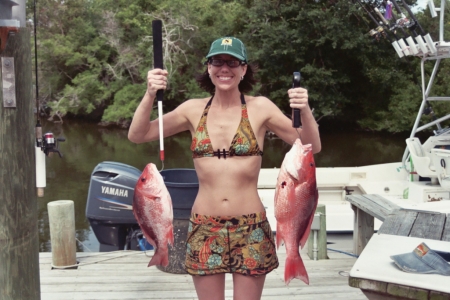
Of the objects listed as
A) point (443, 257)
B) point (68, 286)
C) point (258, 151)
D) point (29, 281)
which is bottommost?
point (68, 286)

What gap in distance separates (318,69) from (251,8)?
3654mm

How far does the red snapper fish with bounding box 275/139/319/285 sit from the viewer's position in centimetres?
215

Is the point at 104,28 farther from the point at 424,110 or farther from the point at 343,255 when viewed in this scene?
the point at 343,255

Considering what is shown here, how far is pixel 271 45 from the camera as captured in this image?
2209cm

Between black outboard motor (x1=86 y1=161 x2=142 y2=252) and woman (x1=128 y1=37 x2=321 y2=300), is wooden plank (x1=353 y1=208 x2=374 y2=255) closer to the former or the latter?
black outboard motor (x1=86 y1=161 x2=142 y2=252)

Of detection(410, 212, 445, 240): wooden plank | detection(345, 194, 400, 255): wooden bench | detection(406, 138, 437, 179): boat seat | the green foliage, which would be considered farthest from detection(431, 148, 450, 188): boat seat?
the green foliage

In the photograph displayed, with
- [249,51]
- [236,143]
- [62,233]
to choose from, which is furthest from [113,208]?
[249,51]

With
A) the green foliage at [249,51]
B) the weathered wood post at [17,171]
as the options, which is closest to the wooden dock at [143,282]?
the weathered wood post at [17,171]

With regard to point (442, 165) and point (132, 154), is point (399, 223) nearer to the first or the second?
point (442, 165)

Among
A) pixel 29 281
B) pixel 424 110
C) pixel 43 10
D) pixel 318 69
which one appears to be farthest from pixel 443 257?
pixel 43 10

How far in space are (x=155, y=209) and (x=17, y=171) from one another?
35.1 inches

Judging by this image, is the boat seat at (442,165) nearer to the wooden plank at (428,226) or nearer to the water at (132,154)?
the wooden plank at (428,226)

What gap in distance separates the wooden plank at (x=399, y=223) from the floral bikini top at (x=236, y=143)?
3.47 feet

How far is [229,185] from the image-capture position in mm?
2314
